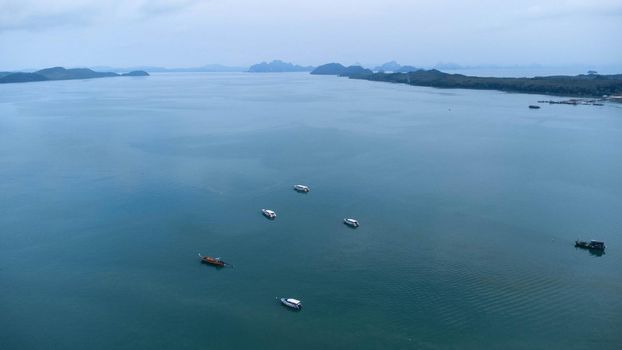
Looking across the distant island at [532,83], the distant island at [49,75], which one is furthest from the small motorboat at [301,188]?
the distant island at [49,75]

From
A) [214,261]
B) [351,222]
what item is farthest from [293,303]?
[351,222]

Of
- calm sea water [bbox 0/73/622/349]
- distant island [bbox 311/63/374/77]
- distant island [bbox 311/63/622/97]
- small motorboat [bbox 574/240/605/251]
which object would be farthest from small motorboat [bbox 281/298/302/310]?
distant island [bbox 311/63/374/77]

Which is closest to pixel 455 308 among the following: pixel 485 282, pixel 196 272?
pixel 485 282

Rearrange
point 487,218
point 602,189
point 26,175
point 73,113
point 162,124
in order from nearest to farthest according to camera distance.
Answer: point 487,218, point 602,189, point 26,175, point 162,124, point 73,113

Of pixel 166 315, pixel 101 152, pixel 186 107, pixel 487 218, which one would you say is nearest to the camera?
pixel 166 315

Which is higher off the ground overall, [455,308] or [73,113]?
[73,113]

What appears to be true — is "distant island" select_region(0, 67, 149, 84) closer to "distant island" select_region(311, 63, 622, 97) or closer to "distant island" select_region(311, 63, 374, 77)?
"distant island" select_region(311, 63, 374, 77)

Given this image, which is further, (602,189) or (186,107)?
(186,107)

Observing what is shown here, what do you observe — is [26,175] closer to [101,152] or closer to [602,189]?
[101,152]
